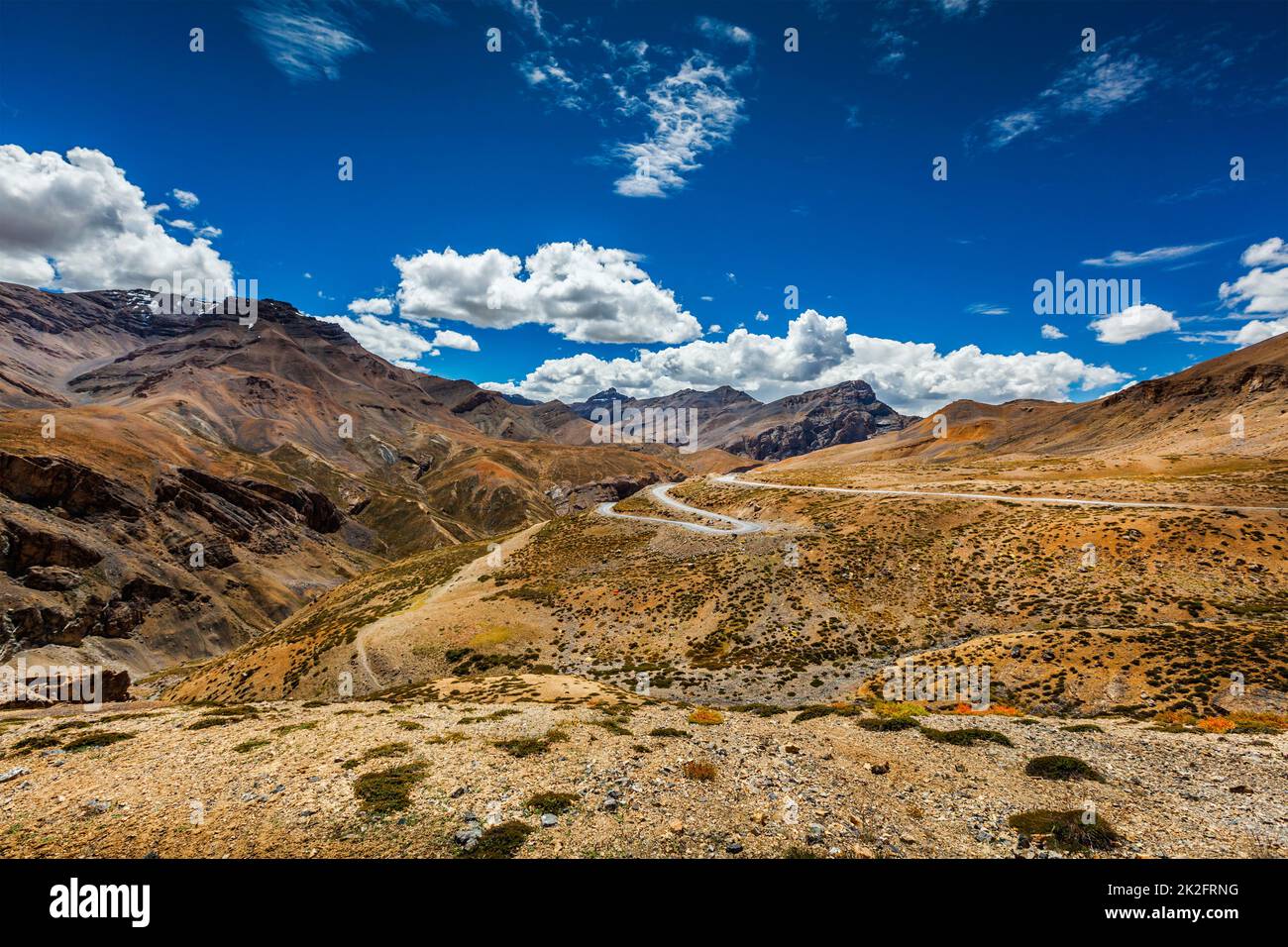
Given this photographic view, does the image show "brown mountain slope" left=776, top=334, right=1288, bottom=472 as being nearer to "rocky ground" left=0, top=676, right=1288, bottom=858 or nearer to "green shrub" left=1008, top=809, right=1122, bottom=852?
"rocky ground" left=0, top=676, right=1288, bottom=858

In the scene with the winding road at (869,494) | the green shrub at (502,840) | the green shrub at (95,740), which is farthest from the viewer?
the winding road at (869,494)

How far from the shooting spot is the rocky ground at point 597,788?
1183 cm

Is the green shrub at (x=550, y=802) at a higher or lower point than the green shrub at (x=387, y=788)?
lower

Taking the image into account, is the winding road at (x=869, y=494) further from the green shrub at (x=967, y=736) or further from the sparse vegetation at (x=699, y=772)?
the sparse vegetation at (x=699, y=772)

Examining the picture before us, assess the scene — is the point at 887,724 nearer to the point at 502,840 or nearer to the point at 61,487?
the point at 502,840

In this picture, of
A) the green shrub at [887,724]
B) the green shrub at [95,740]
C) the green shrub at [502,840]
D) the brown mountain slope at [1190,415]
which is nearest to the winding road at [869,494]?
the green shrub at [887,724]

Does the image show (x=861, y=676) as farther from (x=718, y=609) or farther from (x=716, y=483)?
(x=716, y=483)

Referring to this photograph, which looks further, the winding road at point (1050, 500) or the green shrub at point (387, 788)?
the winding road at point (1050, 500)

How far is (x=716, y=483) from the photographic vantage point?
109 metres

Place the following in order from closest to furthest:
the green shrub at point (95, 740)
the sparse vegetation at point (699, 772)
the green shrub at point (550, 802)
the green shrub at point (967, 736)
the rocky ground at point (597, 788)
A: the rocky ground at point (597, 788) < the green shrub at point (550, 802) < the sparse vegetation at point (699, 772) < the green shrub at point (95, 740) < the green shrub at point (967, 736)

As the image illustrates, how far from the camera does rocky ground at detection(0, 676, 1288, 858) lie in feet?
38.8
